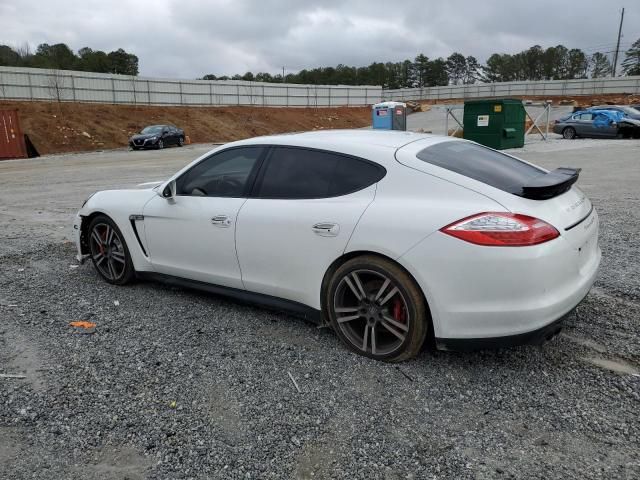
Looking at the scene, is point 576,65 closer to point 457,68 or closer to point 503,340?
point 457,68

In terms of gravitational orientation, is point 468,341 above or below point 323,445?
above

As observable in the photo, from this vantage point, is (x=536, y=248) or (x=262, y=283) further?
(x=262, y=283)

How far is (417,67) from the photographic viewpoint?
11862 cm

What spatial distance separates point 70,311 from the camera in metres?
4.60

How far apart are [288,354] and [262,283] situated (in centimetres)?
60

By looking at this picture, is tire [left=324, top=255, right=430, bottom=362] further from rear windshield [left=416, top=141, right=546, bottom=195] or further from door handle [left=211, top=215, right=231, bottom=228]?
door handle [left=211, top=215, right=231, bottom=228]

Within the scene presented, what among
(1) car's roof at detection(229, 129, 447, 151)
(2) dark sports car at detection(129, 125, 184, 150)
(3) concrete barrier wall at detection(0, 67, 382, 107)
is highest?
(3) concrete barrier wall at detection(0, 67, 382, 107)

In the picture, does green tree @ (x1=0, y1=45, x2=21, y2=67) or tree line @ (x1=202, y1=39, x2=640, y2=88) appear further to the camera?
tree line @ (x1=202, y1=39, x2=640, y2=88)

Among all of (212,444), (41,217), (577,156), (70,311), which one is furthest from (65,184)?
(577,156)

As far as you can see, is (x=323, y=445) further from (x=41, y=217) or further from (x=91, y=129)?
(x=91, y=129)

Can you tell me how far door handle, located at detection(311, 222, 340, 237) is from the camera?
3512 millimetres

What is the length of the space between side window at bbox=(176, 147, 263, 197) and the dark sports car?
1153 inches

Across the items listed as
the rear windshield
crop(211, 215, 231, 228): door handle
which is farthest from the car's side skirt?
the rear windshield

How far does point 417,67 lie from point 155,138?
97.6 meters
